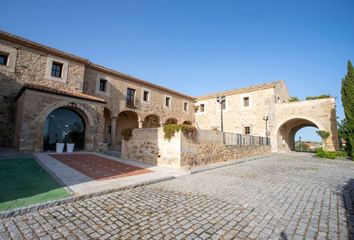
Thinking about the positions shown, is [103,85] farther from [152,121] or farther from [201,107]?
[201,107]

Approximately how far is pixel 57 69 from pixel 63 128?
187 inches

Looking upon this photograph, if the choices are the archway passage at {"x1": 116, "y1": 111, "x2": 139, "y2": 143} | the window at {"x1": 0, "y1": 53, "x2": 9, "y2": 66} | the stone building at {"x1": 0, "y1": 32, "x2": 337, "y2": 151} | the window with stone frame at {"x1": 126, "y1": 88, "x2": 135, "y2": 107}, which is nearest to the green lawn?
the stone building at {"x1": 0, "y1": 32, "x2": 337, "y2": 151}

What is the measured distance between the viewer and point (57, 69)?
13.0m

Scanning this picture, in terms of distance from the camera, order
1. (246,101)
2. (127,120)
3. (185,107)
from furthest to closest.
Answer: (185,107)
(246,101)
(127,120)

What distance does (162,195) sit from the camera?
400 cm

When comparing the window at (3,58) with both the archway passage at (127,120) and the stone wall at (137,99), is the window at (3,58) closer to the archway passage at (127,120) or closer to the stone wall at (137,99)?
Answer: the stone wall at (137,99)

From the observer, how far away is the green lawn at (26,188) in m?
3.22

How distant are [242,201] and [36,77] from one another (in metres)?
14.6

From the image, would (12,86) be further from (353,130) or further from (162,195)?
(353,130)

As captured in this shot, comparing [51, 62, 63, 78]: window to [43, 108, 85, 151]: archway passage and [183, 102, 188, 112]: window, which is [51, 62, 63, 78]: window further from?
[183, 102, 188, 112]: window

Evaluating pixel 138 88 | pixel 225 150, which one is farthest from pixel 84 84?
pixel 225 150

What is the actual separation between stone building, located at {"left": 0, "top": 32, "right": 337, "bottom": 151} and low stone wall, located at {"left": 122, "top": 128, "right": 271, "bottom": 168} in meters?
4.29

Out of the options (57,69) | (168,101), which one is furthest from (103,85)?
(168,101)

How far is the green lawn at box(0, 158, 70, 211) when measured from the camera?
10.6 ft
